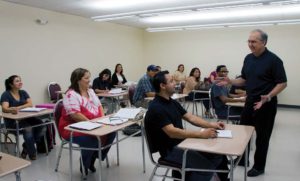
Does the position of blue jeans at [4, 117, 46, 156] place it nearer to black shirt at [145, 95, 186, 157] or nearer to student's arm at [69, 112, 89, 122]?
student's arm at [69, 112, 89, 122]

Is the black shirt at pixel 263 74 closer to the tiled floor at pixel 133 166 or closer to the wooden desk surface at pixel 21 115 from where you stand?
the tiled floor at pixel 133 166

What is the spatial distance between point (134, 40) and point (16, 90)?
6.14 m

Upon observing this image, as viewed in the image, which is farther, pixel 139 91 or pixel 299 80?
pixel 299 80

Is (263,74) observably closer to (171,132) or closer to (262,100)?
(262,100)

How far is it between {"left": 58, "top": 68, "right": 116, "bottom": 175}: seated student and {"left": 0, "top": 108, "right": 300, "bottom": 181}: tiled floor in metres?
0.31

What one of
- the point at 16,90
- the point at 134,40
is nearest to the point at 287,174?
the point at 16,90

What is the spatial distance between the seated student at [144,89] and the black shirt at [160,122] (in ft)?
7.63

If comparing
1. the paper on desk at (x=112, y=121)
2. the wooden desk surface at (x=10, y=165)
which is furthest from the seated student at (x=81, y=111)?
the wooden desk surface at (x=10, y=165)

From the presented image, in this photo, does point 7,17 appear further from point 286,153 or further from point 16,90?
point 286,153

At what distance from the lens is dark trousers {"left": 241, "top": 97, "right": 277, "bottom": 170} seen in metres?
2.85

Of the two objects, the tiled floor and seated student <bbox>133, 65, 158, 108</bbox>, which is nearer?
the tiled floor

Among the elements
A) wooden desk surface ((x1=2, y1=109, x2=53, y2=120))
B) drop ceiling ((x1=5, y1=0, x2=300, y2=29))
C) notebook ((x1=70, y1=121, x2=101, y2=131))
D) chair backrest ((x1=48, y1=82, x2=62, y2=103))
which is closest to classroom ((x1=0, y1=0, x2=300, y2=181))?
chair backrest ((x1=48, y1=82, x2=62, y2=103))

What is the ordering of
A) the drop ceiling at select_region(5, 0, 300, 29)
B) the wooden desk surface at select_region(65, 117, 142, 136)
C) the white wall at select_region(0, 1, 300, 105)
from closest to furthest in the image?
the wooden desk surface at select_region(65, 117, 142, 136) < the drop ceiling at select_region(5, 0, 300, 29) < the white wall at select_region(0, 1, 300, 105)

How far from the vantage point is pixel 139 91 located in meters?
4.64
